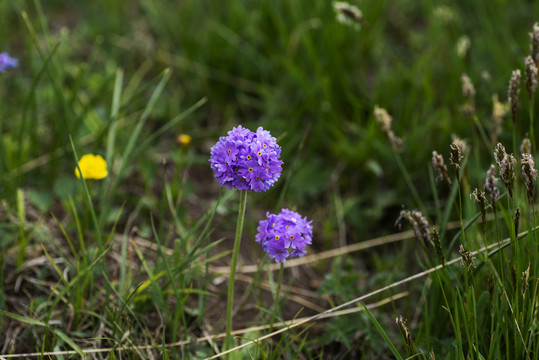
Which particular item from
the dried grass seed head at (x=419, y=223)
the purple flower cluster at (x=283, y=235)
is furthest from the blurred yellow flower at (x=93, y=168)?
the dried grass seed head at (x=419, y=223)

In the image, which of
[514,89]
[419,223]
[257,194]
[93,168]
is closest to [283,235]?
[419,223]

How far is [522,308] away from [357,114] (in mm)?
1538

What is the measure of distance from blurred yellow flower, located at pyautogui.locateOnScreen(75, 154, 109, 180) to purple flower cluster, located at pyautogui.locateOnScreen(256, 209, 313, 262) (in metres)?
0.94

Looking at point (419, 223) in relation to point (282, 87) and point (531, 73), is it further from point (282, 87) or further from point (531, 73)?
point (282, 87)

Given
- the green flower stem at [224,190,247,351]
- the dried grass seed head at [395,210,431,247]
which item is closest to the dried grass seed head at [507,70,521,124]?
the dried grass seed head at [395,210,431,247]

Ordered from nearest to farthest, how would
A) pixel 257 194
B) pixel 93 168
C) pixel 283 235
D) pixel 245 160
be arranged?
pixel 245 160, pixel 283 235, pixel 93 168, pixel 257 194

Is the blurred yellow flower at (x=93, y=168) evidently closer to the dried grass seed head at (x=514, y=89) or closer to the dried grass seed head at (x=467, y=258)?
the dried grass seed head at (x=467, y=258)

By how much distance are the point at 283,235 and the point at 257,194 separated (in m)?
1.22

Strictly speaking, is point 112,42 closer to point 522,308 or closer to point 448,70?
point 448,70

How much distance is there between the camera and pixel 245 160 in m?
1.50

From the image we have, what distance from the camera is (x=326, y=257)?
8.48 ft

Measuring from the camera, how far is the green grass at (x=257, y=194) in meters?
1.91

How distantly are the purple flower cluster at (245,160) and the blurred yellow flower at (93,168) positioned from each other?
95cm

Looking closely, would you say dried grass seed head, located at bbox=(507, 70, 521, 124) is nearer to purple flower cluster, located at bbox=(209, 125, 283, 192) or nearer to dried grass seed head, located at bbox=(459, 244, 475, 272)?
dried grass seed head, located at bbox=(459, 244, 475, 272)
